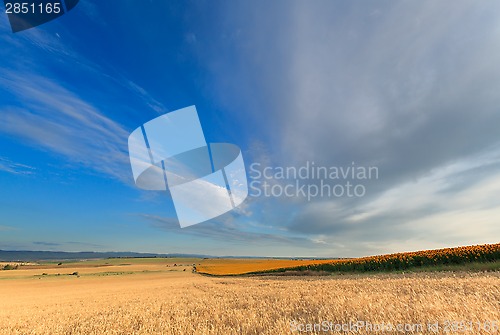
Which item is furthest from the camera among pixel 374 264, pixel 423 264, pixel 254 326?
pixel 374 264

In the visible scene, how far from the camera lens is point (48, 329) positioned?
938cm

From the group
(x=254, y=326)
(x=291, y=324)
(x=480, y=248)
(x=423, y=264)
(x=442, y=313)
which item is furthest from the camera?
(x=423, y=264)

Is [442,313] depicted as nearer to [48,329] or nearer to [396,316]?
[396,316]

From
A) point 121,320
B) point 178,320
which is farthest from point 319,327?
point 121,320

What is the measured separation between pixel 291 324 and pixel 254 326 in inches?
39.1

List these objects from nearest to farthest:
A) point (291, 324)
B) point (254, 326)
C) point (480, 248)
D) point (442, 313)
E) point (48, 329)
A: point (442, 313), point (291, 324), point (254, 326), point (48, 329), point (480, 248)

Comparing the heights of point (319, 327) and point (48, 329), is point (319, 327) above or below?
above

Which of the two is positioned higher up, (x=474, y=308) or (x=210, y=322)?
(x=474, y=308)

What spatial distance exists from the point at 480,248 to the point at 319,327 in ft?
85.4

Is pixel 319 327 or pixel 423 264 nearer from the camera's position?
pixel 319 327

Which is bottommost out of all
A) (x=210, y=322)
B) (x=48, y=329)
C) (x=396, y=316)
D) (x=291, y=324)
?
(x=48, y=329)

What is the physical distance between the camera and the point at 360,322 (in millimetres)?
5430

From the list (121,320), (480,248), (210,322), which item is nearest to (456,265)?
(480,248)

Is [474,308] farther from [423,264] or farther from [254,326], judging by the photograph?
[423,264]
